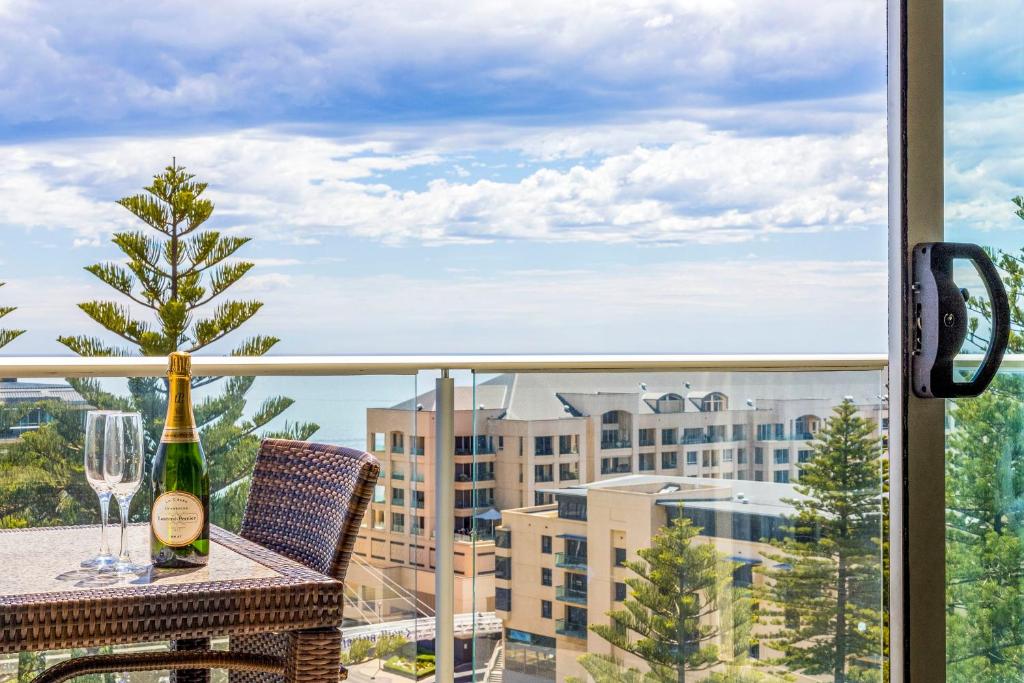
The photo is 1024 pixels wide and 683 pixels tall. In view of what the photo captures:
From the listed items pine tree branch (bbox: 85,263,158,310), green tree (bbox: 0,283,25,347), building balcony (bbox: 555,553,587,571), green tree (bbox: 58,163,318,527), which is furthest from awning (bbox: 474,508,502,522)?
green tree (bbox: 0,283,25,347)

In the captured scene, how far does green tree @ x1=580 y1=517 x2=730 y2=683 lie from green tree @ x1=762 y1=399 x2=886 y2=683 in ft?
0.41

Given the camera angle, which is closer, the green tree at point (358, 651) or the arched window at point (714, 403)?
the green tree at point (358, 651)

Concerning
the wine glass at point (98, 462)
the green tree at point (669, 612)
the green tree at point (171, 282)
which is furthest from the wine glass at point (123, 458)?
the green tree at point (171, 282)

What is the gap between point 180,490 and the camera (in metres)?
1.24

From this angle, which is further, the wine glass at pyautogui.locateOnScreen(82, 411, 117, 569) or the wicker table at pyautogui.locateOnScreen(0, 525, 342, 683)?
the wine glass at pyautogui.locateOnScreen(82, 411, 117, 569)

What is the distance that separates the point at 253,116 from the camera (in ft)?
68.5

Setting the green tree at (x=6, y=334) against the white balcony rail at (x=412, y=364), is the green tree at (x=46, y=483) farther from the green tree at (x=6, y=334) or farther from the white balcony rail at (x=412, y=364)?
the green tree at (x=6, y=334)

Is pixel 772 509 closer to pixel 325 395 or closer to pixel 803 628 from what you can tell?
pixel 803 628

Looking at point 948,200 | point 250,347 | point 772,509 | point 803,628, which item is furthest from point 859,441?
point 250,347

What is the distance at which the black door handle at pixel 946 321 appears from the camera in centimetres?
118

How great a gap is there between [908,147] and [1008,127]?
106mm

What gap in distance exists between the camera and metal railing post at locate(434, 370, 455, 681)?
2.01 m

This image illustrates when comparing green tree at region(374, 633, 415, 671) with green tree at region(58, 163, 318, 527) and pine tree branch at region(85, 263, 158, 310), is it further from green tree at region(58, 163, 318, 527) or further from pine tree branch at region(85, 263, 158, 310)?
pine tree branch at region(85, 263, 158, 310)

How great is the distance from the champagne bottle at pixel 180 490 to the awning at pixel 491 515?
82cm
